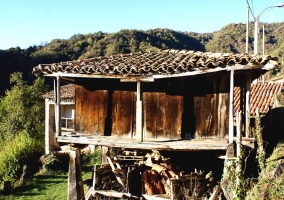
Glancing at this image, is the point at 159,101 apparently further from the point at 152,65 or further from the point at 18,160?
the point at 18,160

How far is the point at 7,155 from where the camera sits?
52.3 feet

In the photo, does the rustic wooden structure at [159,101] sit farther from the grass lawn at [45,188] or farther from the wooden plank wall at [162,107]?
the grass lawn at [45,188]

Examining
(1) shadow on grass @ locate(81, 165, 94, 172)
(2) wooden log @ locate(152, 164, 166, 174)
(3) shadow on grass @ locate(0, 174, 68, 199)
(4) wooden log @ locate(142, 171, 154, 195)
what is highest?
(2) wooden log @ locate(152, 164, 166, 174)

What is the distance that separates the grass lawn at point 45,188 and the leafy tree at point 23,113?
566cm

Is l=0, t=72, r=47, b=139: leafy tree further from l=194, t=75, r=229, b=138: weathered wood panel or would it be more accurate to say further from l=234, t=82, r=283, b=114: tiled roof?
l=194, t=75, r=229, b=138: weathered wood panel

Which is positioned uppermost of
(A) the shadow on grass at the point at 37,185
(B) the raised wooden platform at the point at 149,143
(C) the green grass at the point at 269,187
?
(B) the raised wooden platform at the point at 149,143

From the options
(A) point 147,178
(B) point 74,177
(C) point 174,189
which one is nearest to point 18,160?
(B) point 74,177

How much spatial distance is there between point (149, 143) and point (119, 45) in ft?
106

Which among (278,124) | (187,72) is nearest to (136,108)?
(187,72)

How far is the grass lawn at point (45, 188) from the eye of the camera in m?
12.4

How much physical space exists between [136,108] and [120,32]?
→ 123 feet

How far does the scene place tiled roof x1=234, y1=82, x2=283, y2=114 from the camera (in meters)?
14.8

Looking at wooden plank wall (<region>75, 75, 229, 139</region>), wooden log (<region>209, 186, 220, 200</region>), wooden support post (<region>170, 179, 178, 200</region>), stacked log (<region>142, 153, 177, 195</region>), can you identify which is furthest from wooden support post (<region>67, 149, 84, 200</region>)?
wooden log (<region>209, 186, 220, 200</region>)

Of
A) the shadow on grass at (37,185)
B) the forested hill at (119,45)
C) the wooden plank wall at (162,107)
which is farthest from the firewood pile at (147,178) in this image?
the forested hill at (119,45)
